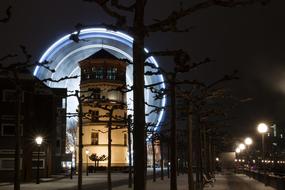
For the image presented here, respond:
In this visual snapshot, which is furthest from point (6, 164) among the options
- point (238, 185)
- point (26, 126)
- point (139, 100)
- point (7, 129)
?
point (139, 100)

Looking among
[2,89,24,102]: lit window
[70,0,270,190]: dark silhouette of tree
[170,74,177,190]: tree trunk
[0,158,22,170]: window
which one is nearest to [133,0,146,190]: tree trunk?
[70,0,270,190]: dark silhouette of tree

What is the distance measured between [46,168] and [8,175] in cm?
1114

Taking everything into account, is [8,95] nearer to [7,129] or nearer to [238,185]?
[7,129]

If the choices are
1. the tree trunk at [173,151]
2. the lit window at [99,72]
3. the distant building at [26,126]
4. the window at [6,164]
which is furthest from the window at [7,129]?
the lit window at [99,72]

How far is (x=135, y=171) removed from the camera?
39.8ft

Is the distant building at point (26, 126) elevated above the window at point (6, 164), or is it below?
above

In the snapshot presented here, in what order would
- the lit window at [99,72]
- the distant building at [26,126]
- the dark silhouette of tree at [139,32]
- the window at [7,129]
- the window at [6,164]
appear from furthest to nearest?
the lit window at [99,72] → the window at [7,129] → the distant building at [26,126] → the window at [6,164] → the dark silhouette of tree at [139,32]

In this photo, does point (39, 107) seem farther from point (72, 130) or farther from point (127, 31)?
point (72, 130)

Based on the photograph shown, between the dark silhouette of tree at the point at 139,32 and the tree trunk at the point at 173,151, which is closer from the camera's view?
the dark silhouette of tree at the point at 139,32

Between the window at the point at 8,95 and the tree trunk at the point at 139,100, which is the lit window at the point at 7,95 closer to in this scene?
the window at the point at 8,95

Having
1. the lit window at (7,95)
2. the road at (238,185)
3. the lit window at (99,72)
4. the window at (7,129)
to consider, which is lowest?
the road at (238,185)

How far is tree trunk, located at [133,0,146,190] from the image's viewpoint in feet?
39.7

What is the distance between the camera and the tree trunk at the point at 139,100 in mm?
12086

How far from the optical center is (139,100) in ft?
41.2
